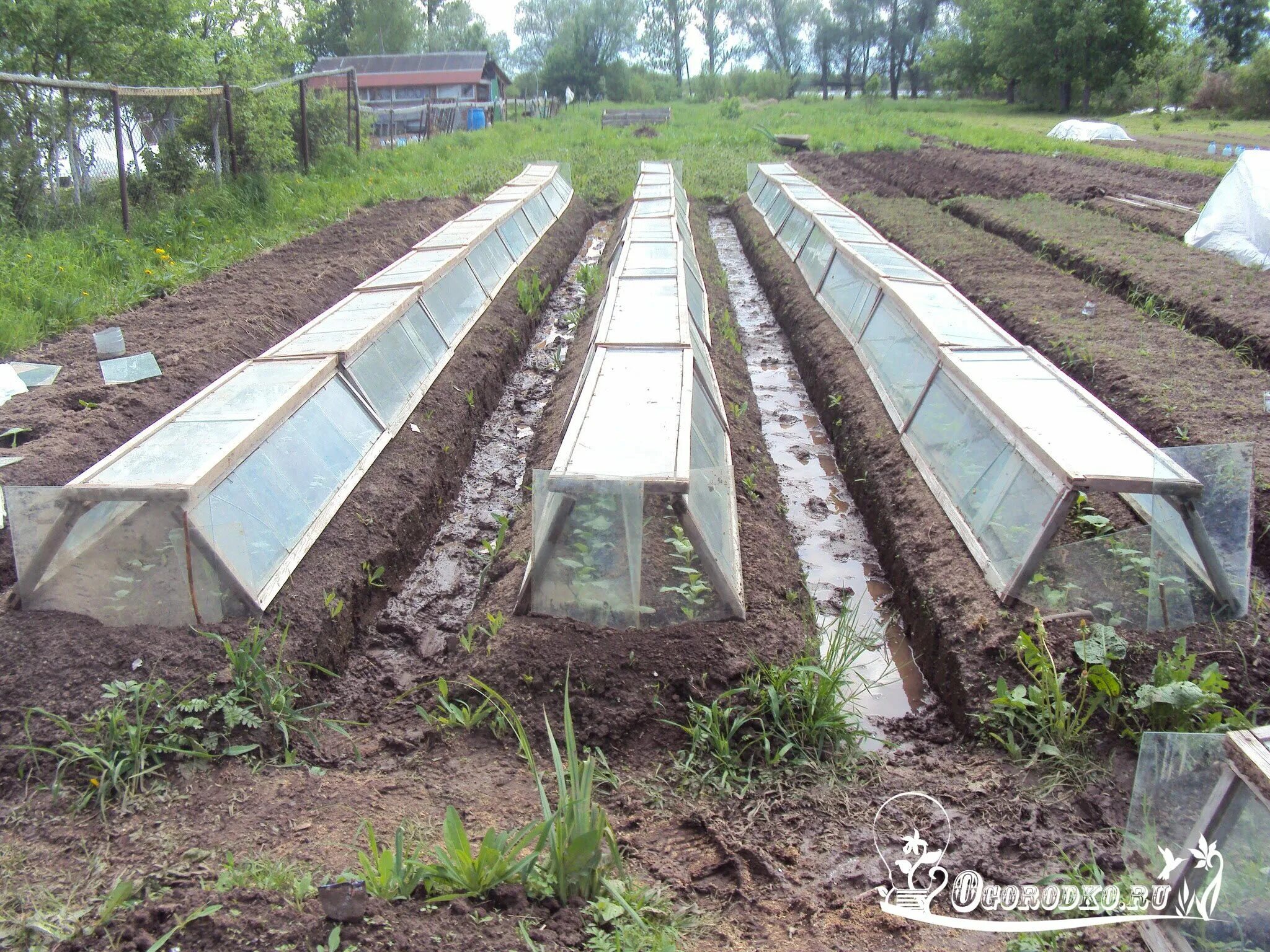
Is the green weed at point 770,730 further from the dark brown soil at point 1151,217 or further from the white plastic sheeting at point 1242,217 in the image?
the dark brown soil at point 1151,217

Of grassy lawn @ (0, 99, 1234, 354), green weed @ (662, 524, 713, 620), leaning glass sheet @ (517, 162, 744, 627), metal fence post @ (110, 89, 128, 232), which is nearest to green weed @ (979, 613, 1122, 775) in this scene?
leaning glass sheet @ (517, 162, 744, 627)

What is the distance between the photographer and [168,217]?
10.3 meters

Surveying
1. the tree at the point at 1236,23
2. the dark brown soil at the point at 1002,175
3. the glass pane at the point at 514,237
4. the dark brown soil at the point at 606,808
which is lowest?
the dark brown soil at the point at 606,808

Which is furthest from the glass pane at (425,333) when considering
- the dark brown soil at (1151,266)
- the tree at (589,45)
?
the tree at (589,45)

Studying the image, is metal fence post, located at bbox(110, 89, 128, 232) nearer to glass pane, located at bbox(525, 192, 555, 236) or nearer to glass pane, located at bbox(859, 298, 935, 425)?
glass pane, located at bbox(525, 192, 555, 236)

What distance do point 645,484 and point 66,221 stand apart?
9.14 m

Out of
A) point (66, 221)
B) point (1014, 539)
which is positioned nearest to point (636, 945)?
point (1014, 539)

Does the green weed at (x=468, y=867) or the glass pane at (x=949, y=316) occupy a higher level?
the glass pane at (x=949, y=316)

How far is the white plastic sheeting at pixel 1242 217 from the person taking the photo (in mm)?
9305

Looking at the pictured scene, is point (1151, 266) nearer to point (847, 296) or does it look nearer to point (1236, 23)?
point (847, 296)

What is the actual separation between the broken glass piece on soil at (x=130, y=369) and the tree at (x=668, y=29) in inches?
2914

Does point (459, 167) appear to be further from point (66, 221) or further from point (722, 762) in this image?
point (722, 762)

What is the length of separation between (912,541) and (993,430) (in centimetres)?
77

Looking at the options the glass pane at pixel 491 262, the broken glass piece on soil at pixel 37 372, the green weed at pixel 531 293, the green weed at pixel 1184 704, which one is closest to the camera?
the green weed at pixel 1184 704
